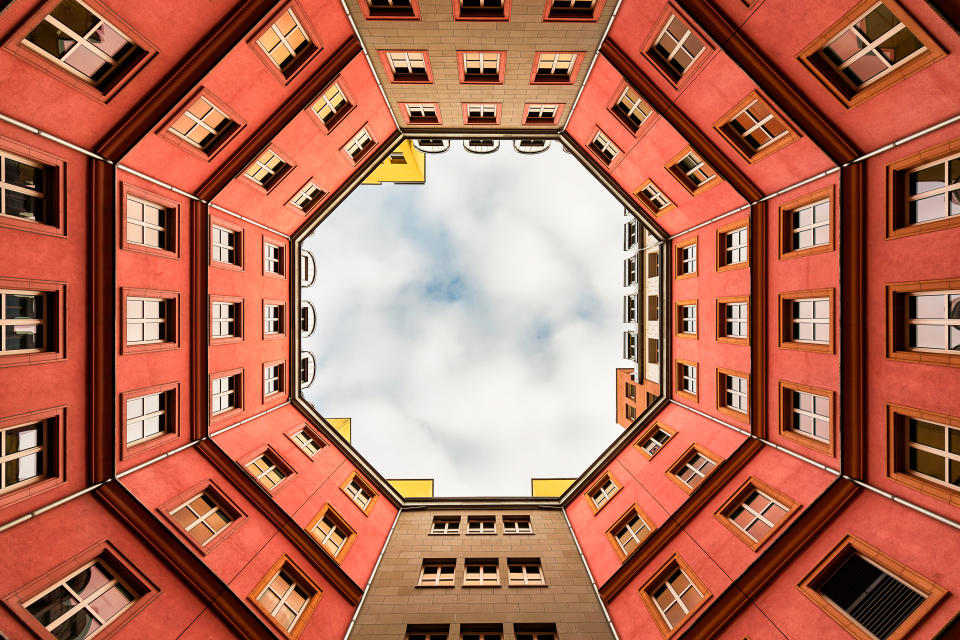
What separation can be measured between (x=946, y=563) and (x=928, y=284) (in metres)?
7.93

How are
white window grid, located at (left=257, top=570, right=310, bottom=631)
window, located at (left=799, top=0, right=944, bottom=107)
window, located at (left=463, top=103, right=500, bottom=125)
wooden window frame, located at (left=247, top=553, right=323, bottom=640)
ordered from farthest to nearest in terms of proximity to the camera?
window, located at (left=463, top=103, right=500, bottom=125)
white window grid, located at (left=257, top=570, right=310, bottom=631)
wooden window frame, located at (left=247, top=553, right=323, bottom=640)
window, located at (left=799, top=0, right=944, bottom=107)

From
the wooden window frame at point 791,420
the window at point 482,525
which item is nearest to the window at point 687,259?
the wooden window frame at point 791,420

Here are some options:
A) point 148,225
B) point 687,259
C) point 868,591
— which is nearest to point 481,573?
point 868,591

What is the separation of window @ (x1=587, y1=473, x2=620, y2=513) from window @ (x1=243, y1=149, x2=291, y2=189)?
27.6 metres

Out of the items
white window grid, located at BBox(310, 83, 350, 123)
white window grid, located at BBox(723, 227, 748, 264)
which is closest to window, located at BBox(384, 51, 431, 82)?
white window grid, located at BBox(310, 83, 350, 123)

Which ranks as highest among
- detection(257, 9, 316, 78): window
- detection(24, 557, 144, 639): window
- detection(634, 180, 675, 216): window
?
detection(257, 9, 316, 78): window

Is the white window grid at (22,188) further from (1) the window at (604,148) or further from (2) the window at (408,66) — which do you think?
(1) the window at (604,148)

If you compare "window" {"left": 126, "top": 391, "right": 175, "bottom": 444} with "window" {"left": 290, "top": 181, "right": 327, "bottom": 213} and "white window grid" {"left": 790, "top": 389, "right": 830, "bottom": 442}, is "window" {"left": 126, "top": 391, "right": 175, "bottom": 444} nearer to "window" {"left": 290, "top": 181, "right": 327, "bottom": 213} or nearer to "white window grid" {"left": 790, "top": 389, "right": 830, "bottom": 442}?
"window" {"left": 290, "top": 181, "right": 327, "bottom": 213}

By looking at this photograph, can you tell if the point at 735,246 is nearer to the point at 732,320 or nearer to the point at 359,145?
the point at 732,320

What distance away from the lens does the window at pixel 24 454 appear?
12312 mm

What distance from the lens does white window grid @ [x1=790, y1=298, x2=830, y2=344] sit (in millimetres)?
16062

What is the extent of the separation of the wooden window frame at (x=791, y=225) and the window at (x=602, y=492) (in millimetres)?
16819

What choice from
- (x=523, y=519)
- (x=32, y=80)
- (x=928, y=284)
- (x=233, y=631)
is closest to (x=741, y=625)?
(x=928, y=284)

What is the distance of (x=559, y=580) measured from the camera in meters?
22.6
